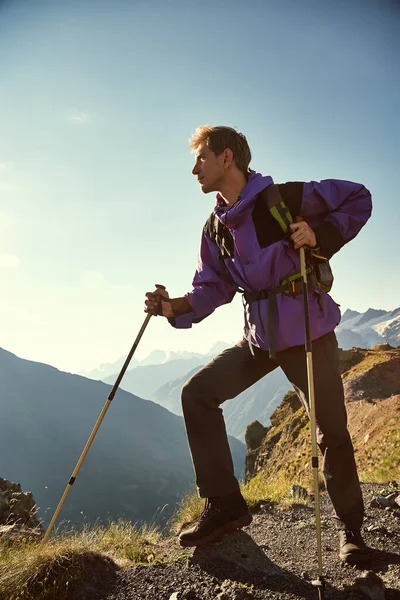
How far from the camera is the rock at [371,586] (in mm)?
2966

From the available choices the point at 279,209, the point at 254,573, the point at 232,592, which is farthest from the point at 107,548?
the point at 279,209

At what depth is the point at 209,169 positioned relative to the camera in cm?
441

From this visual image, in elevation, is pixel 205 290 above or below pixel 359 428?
above

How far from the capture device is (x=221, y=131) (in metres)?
4.49

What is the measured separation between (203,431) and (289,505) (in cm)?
305

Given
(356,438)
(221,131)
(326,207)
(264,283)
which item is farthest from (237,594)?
(356,438)

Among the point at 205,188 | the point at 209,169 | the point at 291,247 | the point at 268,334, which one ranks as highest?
the point at 209,169

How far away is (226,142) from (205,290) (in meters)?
1.61

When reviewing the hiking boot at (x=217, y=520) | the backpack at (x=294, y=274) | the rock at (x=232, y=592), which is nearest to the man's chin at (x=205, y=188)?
the backpack at (x=294, y=274)

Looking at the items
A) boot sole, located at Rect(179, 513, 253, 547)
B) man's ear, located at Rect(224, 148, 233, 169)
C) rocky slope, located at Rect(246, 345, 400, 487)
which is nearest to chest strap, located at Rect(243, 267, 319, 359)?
man's ear, located at Rect(224, 148, 233, 169)

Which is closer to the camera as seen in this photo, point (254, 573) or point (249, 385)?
point (254, 573)

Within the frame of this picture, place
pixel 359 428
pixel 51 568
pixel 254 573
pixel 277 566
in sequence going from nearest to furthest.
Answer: pixel 51 568
pixel 254 573
pixel 277 566
pixel 359 428

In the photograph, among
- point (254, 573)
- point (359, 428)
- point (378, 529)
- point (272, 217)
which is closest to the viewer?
point (254, 573)

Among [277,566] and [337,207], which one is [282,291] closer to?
[337,207]
